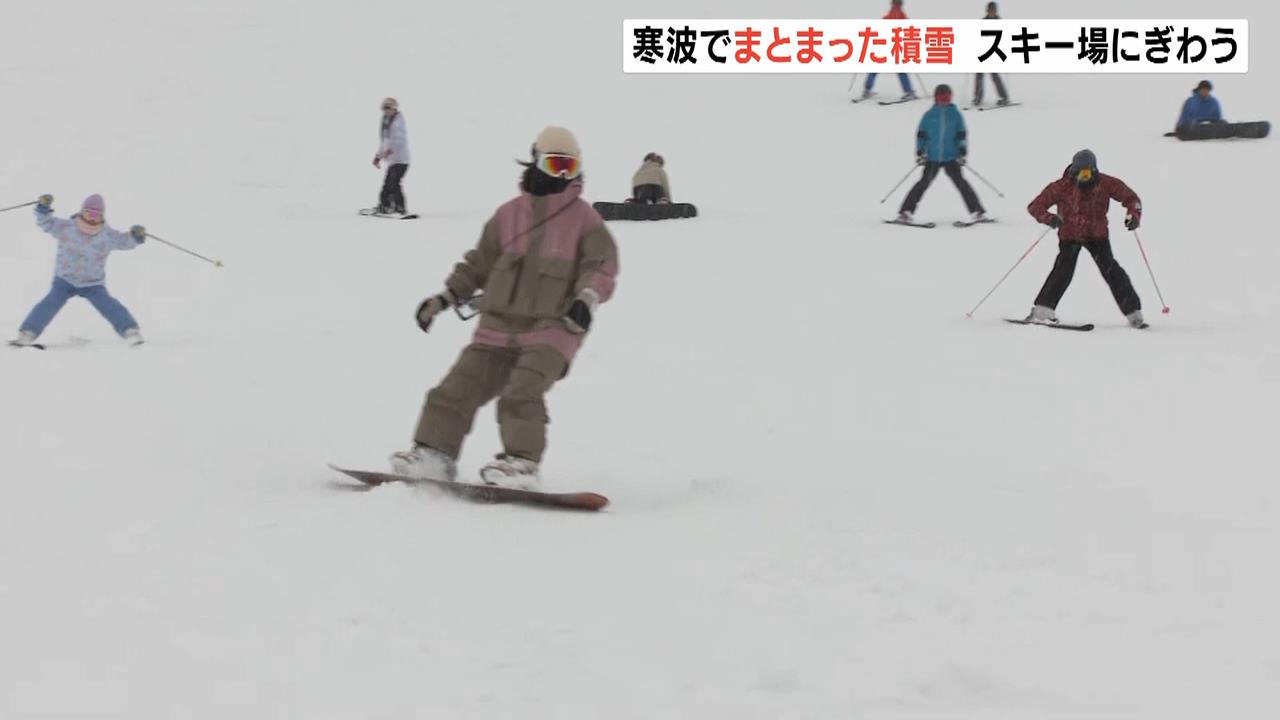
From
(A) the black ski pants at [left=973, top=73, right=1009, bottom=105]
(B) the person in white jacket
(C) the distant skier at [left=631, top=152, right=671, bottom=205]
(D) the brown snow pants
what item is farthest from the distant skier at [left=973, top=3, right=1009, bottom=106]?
(D) the brown snow pants

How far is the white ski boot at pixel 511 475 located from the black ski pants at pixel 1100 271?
5811 millimetres

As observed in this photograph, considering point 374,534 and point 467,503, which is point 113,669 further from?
point 467,503

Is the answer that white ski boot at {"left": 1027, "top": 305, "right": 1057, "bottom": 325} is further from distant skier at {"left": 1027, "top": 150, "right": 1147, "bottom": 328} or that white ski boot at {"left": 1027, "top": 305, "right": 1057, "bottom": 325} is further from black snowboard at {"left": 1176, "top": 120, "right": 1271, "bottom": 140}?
black snowboard at {"left": 1176, "top": 120, "right": 1271, "bottom": 140}

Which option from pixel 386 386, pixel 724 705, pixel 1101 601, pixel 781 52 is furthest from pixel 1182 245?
pixel 781 52

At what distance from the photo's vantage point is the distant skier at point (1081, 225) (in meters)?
10.5

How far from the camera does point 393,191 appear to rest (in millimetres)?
16391

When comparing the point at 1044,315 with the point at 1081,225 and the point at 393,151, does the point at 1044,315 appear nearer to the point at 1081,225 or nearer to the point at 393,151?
the point at 1081,225

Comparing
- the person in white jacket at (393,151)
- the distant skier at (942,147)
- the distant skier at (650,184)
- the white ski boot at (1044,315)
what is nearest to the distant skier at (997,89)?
the distant skier at (942,147)

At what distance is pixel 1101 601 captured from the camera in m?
4.15

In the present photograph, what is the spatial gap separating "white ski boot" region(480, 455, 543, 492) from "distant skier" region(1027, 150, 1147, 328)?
580cm

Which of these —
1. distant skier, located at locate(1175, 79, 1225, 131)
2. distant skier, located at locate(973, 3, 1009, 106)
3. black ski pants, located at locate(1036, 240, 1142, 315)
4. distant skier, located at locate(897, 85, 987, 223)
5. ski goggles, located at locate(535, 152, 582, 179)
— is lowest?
black ski pants, located at locate(1036, 240, 1142, 315)

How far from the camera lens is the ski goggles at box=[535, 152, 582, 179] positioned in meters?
5.87

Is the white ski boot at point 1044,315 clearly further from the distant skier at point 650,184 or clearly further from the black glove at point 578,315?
the distant skier at point 650,184

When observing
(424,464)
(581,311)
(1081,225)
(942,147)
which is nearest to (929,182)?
(942,147)
